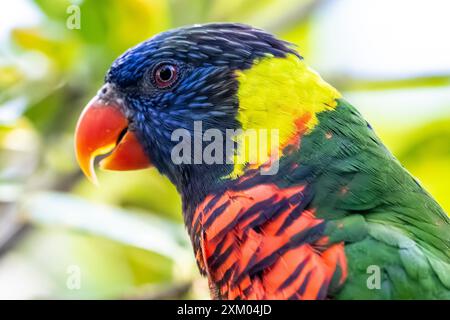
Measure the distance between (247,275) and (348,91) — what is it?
192cm

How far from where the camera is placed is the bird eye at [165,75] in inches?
96.3

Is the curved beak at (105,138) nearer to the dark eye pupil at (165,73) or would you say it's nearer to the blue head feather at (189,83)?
the blue head feather at (189,83)

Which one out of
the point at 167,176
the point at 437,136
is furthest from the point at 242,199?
the point at 437,136

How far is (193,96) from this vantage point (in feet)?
8.00

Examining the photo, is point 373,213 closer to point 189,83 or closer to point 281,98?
point 281,98

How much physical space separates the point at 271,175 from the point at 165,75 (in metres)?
0.62

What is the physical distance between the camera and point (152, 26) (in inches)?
136

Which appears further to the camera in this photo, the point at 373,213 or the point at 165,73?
the point at 165,73

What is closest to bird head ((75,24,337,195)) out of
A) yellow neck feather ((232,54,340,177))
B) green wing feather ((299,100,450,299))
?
yellow neck feather ((232,54,340,177))

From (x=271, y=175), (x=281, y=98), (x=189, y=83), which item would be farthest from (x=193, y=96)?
(x=271, y=175)

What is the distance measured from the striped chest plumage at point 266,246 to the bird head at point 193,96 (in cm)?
18

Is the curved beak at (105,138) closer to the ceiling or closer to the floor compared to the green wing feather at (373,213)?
closer to the ceiling

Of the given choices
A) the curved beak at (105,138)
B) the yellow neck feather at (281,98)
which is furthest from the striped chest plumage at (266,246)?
the curved beak at (105,138)

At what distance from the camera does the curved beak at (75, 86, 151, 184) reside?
2.47 m
